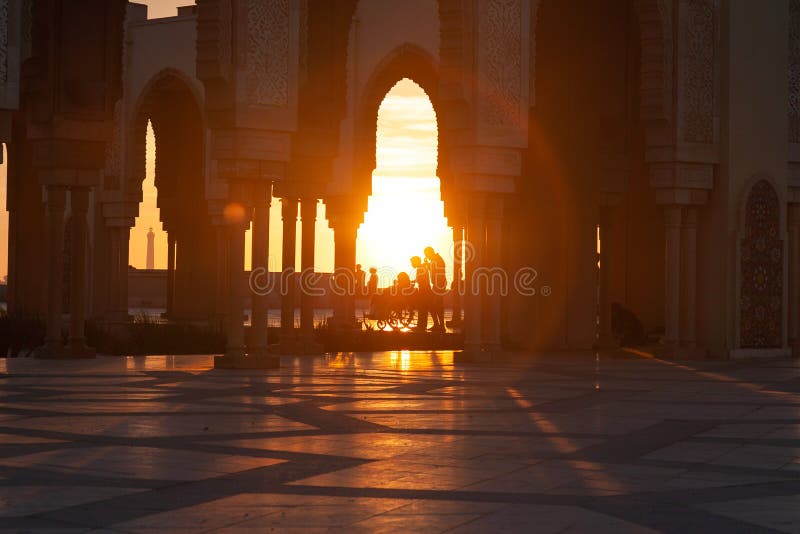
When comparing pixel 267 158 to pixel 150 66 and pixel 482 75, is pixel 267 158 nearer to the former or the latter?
pixel 482 75

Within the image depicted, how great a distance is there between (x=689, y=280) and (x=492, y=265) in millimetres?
2624

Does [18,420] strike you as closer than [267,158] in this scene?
Yes

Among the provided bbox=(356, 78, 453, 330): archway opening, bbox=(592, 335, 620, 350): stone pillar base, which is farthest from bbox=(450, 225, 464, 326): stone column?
bbox=(592, 335, 620, 350): stone pillar base

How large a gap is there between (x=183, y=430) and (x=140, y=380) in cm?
375

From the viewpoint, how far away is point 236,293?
A: 465 inches

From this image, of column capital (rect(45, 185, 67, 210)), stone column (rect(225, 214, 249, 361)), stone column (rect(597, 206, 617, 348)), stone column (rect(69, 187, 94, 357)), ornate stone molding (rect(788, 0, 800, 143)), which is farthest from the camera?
stone column (rect(597, 206, 617, 348))

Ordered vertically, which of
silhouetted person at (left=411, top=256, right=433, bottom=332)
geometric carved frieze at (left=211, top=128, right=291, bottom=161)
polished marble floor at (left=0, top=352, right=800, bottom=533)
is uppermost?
geometric carved frieze at (left=211, top=128, right=291, bottom=161)

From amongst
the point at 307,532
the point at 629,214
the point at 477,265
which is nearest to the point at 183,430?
the point at 307,532

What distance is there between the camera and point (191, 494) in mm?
4621

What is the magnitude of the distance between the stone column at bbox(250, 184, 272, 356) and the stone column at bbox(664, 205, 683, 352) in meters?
4.77

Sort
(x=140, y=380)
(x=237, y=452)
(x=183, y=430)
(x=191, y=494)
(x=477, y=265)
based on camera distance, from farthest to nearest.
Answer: (x=477, y=265) < (x=140, y=380) < (x=183, y=430) < (x=237, y=452) < (x=191, y=494)

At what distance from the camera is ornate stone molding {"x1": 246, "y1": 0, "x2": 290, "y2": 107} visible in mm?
11852

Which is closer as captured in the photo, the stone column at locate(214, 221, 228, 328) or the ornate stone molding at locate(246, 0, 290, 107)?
the ornate stone molding at locate(246, 0, 290, 107)

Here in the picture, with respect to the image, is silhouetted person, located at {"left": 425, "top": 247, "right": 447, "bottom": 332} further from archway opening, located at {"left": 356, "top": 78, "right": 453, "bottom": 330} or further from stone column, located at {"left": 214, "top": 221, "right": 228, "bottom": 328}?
archway opening, located at {"left": 356, "top": 78, "right": 453, "bottom": 330}
